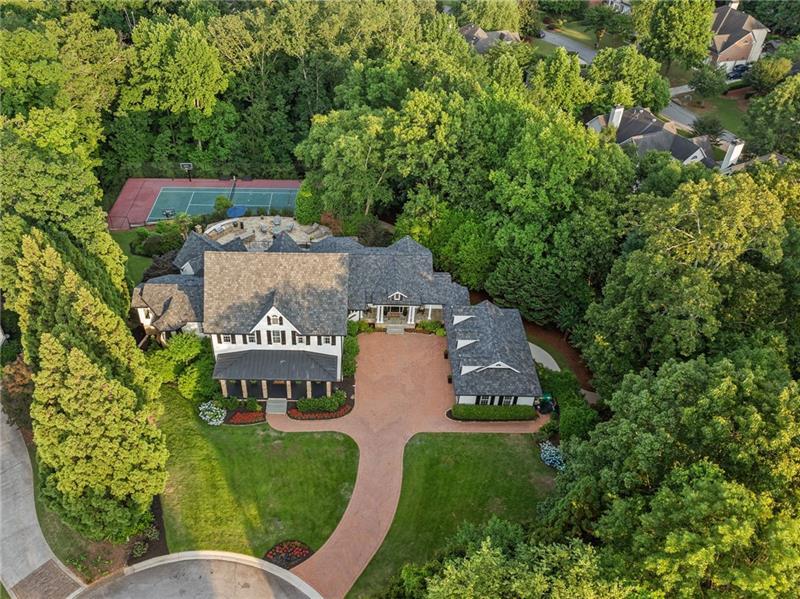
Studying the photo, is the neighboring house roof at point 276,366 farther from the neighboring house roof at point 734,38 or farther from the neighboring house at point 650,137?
the neighboring house roof at point 734,38

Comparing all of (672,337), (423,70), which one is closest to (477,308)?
(672,337)

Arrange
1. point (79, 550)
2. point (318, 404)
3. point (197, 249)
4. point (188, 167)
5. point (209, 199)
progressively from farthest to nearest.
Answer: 1. point (188, 167)
2. point (209, 199)
3. point (197, 249)
4. point (318, 404)
5. point (79, 550)

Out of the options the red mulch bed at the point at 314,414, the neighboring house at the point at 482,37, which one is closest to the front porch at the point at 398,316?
the red mulch bed at the point at 314,414

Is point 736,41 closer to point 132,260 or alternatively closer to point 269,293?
point 269,293

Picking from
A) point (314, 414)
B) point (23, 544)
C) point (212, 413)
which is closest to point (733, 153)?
point (314, 414)

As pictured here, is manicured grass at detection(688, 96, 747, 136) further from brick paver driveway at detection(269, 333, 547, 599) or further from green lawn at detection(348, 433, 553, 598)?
green lawn at detection(348, 433, 553, 598)

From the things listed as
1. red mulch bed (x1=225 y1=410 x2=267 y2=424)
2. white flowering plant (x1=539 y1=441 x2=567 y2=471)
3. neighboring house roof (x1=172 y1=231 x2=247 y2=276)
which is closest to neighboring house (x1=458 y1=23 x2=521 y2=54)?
neighboring house roof (x1=172 y1=231 x2=247 y2=276)
